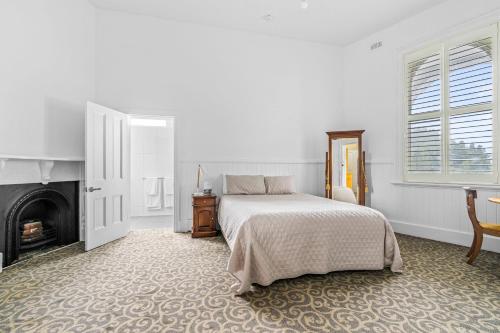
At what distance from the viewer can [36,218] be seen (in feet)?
10.7

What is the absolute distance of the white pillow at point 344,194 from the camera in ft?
14.5

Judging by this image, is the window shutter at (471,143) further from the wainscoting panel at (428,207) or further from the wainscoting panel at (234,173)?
the wainscoting panel at (234,173)

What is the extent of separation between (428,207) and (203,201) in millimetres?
3538

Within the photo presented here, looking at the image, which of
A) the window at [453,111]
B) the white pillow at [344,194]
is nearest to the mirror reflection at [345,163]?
the white pillow at [344,194]

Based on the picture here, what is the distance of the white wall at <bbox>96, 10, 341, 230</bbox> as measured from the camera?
3.98 m

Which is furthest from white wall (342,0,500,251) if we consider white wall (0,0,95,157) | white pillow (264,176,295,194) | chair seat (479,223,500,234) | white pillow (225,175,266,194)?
white wall (0,0,95,157)

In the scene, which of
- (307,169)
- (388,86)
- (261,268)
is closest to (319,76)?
(388,86)

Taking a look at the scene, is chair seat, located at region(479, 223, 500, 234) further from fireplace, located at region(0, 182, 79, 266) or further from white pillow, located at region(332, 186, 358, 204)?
fireplace, located at region(0, 182, 79, 266)

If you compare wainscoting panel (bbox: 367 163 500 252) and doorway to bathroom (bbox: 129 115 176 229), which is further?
doorway to bathroom (bbox: 129 115 176 229)

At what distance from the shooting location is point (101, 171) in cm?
345

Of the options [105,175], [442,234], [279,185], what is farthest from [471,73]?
[105,175]

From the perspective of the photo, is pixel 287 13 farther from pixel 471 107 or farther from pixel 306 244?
pixel 306 244

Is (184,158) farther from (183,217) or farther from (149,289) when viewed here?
(149,289)

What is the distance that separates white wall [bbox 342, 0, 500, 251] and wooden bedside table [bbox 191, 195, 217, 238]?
299cm
